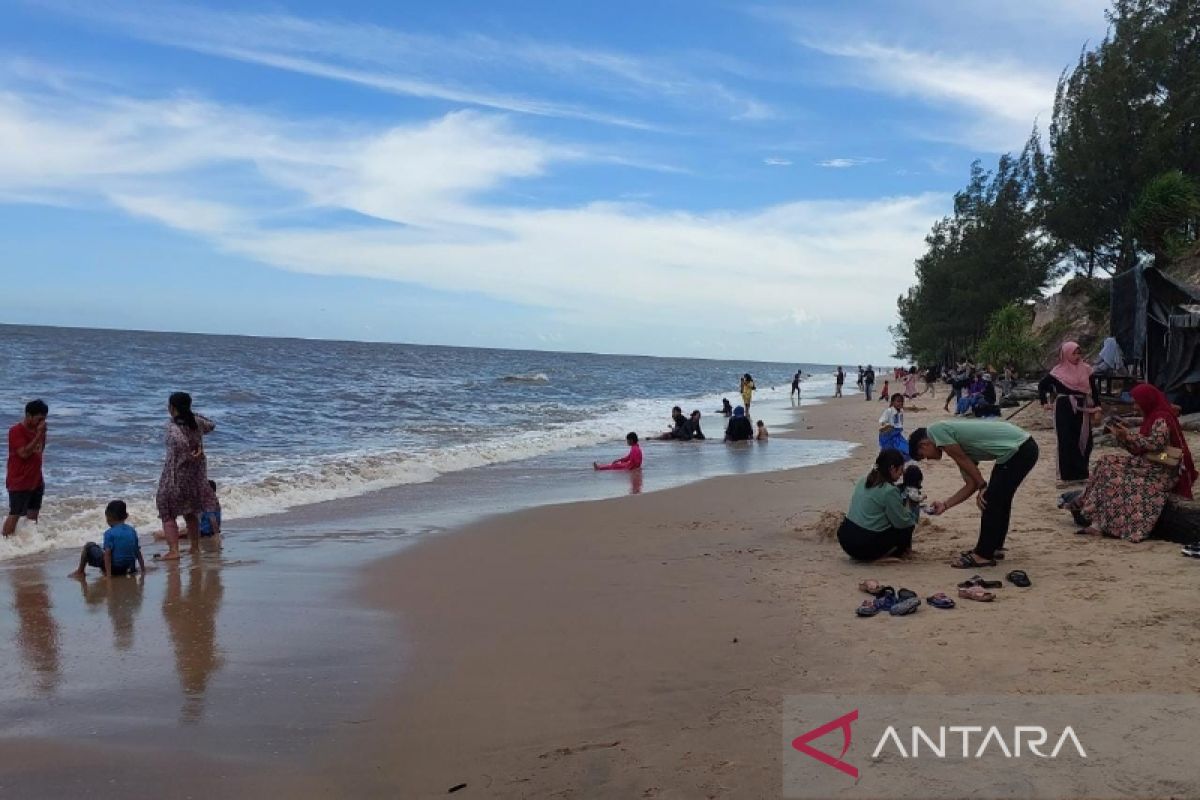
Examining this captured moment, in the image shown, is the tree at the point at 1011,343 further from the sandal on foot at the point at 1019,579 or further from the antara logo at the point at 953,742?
the antara logo at the point at 953,742

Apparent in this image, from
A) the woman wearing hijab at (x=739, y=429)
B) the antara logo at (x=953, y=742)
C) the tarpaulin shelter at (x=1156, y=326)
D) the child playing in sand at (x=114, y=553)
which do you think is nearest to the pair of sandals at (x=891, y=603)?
the antara logo at (x=953, y=742)

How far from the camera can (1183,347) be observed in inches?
493

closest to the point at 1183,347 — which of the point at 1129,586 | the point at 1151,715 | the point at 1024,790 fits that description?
the point at 1129,586

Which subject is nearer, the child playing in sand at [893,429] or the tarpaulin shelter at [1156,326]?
the child playing in sand at [893,429]

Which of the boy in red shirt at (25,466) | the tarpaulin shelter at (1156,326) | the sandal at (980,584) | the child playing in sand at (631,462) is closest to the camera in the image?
the sandal at (980,584)

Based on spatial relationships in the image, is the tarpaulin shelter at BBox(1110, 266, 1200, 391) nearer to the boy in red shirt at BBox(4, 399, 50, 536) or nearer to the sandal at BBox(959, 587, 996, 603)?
the sandal at BBox(959, 587, 996, 603)

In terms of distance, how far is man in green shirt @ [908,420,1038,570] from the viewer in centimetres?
642

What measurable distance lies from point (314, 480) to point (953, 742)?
11276 millimetres

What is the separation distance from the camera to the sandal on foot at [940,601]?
5.48 m

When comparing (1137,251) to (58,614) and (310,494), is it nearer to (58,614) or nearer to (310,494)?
(310,494)

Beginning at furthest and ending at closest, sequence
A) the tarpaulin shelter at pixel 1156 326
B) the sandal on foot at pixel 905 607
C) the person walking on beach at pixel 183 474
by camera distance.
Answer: the tarpaulin shelter at pixel 1156 326 → the person walking on beach at pixel 183 474 → the sandal on foot at pixel 905 607

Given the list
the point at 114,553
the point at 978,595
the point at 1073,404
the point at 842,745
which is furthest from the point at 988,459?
the point at 114,553

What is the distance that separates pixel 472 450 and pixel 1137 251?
953 inches

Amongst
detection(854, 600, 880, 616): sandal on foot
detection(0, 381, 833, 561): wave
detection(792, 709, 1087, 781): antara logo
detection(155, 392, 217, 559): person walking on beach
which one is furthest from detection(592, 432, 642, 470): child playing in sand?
detection(792, 709, 1087, 781): antara logo
